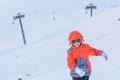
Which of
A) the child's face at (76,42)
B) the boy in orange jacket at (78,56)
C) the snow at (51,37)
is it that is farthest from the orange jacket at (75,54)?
the snow at (51,37)

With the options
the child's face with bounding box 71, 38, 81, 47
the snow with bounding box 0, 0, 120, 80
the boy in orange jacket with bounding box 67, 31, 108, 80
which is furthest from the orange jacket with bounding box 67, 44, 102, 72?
the snow with bounding box 0, 0, 120, 80

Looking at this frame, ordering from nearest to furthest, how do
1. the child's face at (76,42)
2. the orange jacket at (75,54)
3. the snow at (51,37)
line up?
1. the child's face at (76,42)
2. the orange jacket at (75,54)
3. the snow at (51,37)

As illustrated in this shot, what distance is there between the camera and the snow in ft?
37.5

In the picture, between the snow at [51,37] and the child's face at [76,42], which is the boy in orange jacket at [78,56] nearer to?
the child's face at [76,42]

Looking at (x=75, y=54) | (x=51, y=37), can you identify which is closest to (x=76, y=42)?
(x=75, y=54)

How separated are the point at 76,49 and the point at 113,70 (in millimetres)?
3600

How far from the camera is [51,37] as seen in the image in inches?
1351

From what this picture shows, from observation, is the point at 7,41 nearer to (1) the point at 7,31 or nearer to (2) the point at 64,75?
(1) the point at 7,31

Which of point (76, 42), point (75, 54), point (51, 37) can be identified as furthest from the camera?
point (51, 37)

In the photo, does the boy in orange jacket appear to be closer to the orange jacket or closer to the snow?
the orange jacket

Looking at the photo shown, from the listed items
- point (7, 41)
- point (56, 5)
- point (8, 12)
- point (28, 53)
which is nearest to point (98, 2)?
point (56, 5)

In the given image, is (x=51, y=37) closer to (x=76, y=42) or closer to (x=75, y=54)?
(x=75, y=54)

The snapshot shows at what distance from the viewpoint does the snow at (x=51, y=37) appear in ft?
37.5

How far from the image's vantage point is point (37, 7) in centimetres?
6794
